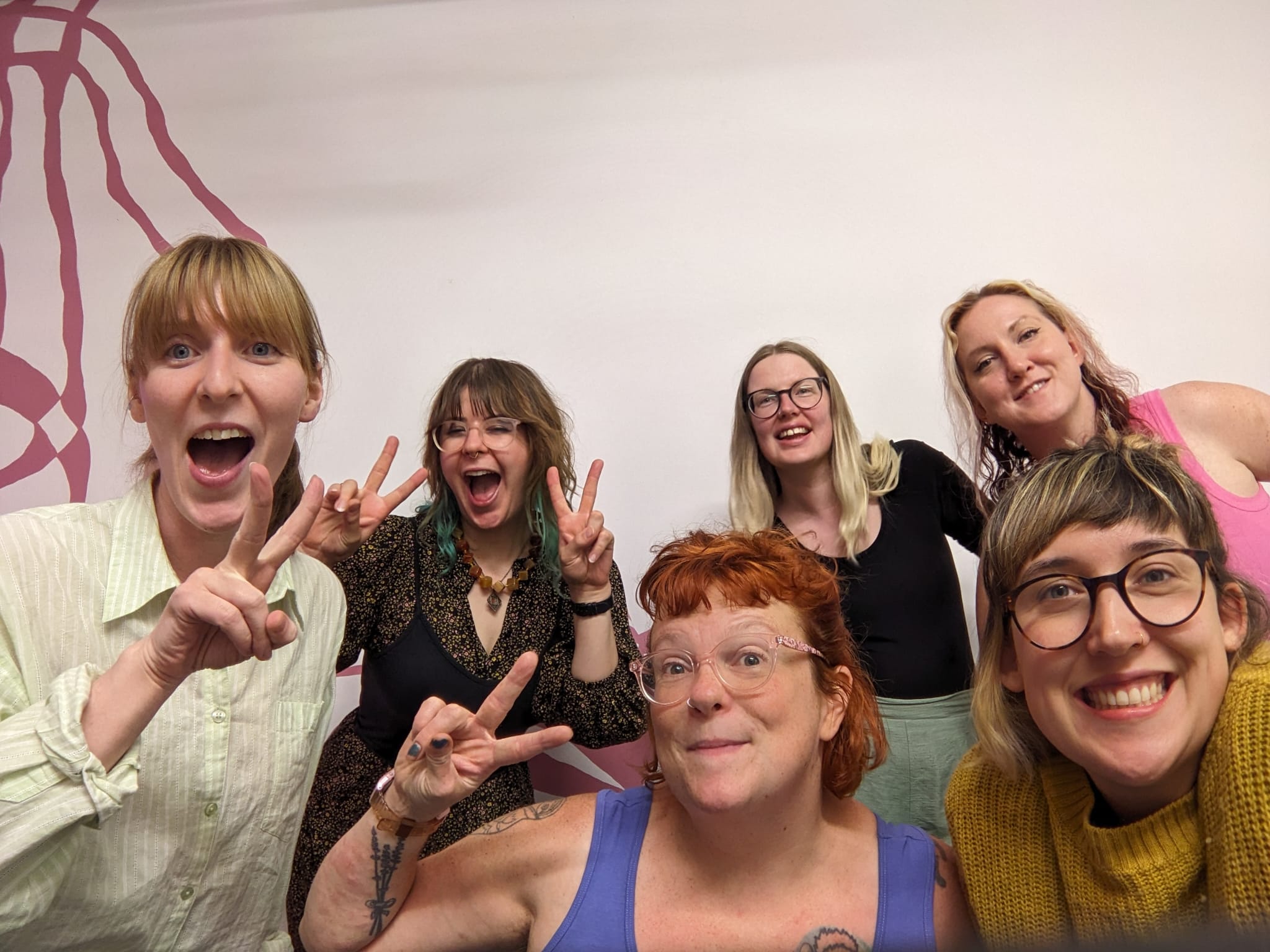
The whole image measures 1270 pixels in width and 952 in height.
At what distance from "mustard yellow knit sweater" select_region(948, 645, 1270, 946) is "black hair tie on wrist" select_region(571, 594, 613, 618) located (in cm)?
84

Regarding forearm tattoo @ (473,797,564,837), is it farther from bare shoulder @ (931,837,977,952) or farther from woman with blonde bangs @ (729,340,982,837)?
woman with blonde bangs @ (729,340,982,837)

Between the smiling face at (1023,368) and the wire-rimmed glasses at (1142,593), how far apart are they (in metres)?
0.89

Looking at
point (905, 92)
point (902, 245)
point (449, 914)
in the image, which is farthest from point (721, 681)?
point (905, 92)

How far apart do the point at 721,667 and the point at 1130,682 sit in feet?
1.76

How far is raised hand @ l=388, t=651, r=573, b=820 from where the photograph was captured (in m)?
1.18

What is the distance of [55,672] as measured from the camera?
1.14 meters

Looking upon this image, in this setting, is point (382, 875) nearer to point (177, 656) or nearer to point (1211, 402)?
point (177, 656)

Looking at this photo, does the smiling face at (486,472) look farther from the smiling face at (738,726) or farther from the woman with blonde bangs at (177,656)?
the smiling face at (738,726)

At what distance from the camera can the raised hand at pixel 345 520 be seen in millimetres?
1799

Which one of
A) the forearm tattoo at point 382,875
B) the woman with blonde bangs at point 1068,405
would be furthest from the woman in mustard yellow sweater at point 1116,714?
the forearm tattoo at point 382,875

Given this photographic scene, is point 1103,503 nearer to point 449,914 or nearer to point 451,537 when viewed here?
point 449,914

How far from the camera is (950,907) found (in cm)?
129

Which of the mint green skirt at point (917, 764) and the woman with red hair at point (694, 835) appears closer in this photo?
the woman with red hair at point (694, 835)

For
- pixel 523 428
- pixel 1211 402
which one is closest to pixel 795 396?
pixel 523 428
